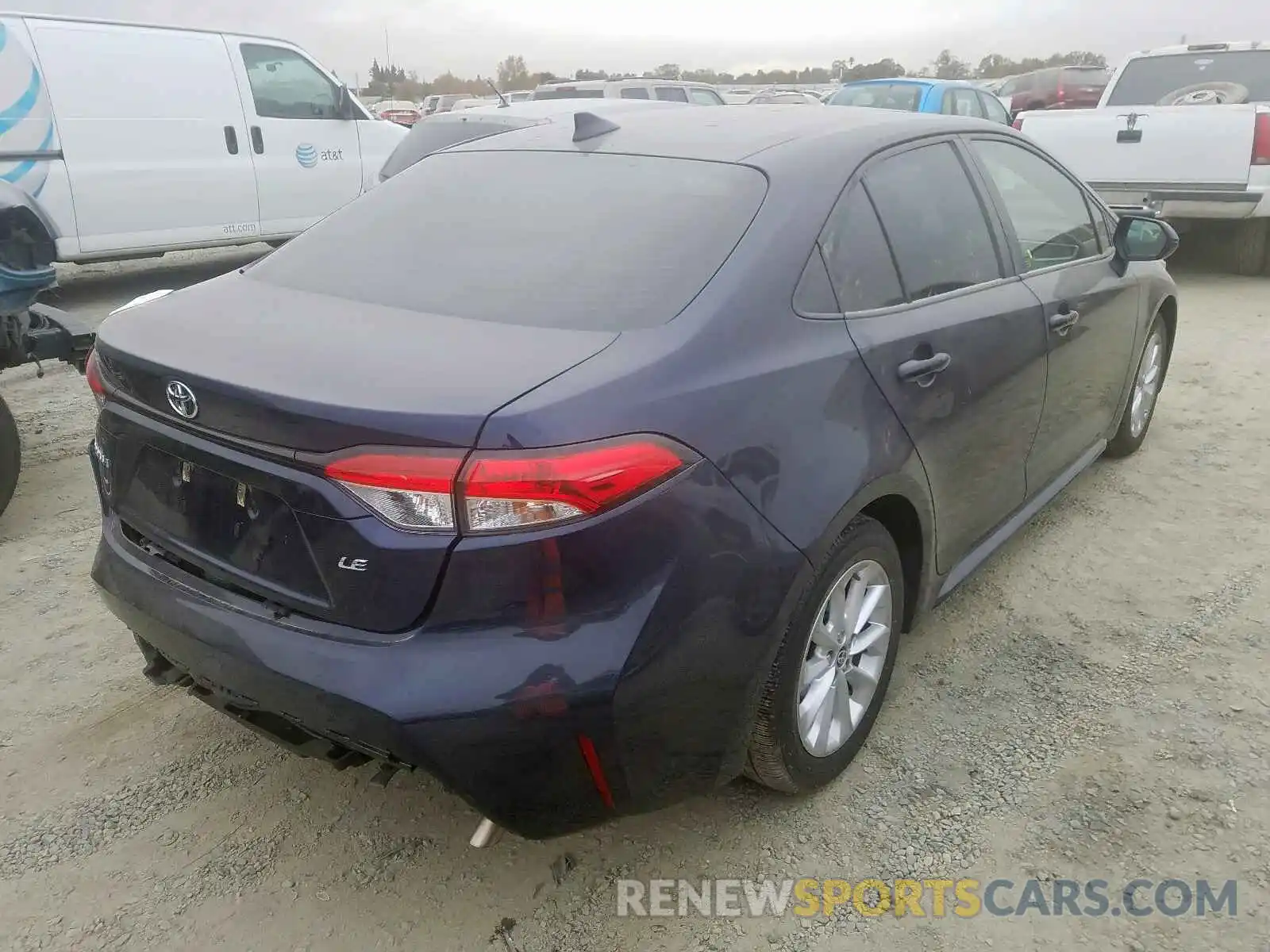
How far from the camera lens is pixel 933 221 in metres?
2.81

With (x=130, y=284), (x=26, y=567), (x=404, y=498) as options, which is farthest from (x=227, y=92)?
(x=404, y=498)

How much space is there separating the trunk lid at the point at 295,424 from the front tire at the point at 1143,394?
3.32 metres

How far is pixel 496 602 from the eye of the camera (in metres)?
1.78

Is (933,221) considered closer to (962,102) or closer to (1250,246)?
(1250,246)

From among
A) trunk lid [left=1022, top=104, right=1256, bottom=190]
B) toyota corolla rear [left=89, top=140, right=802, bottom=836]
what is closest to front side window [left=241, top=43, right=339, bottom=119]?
trunk lid [left=1022, top=104, right=1256, bottom=190]

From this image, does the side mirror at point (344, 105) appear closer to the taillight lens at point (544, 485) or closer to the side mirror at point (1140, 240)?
the side mirror at point (1140, 240)

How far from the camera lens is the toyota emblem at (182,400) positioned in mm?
1996

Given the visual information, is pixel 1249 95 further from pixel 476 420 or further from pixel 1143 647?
pixel 476 420

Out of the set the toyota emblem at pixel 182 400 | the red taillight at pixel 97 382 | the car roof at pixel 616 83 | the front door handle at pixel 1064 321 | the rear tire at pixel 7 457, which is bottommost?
the rear tire at pixel 7 457

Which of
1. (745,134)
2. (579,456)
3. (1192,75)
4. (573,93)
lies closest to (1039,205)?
(745,134)

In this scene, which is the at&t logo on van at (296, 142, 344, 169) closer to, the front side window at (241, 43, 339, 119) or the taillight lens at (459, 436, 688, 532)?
the front side window at (241, 43, 339, 119)

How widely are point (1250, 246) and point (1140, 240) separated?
6.15 meters

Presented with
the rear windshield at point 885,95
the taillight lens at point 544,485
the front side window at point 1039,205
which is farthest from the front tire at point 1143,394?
the rear windshield at point 885,95

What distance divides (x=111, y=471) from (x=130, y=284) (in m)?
7.65
